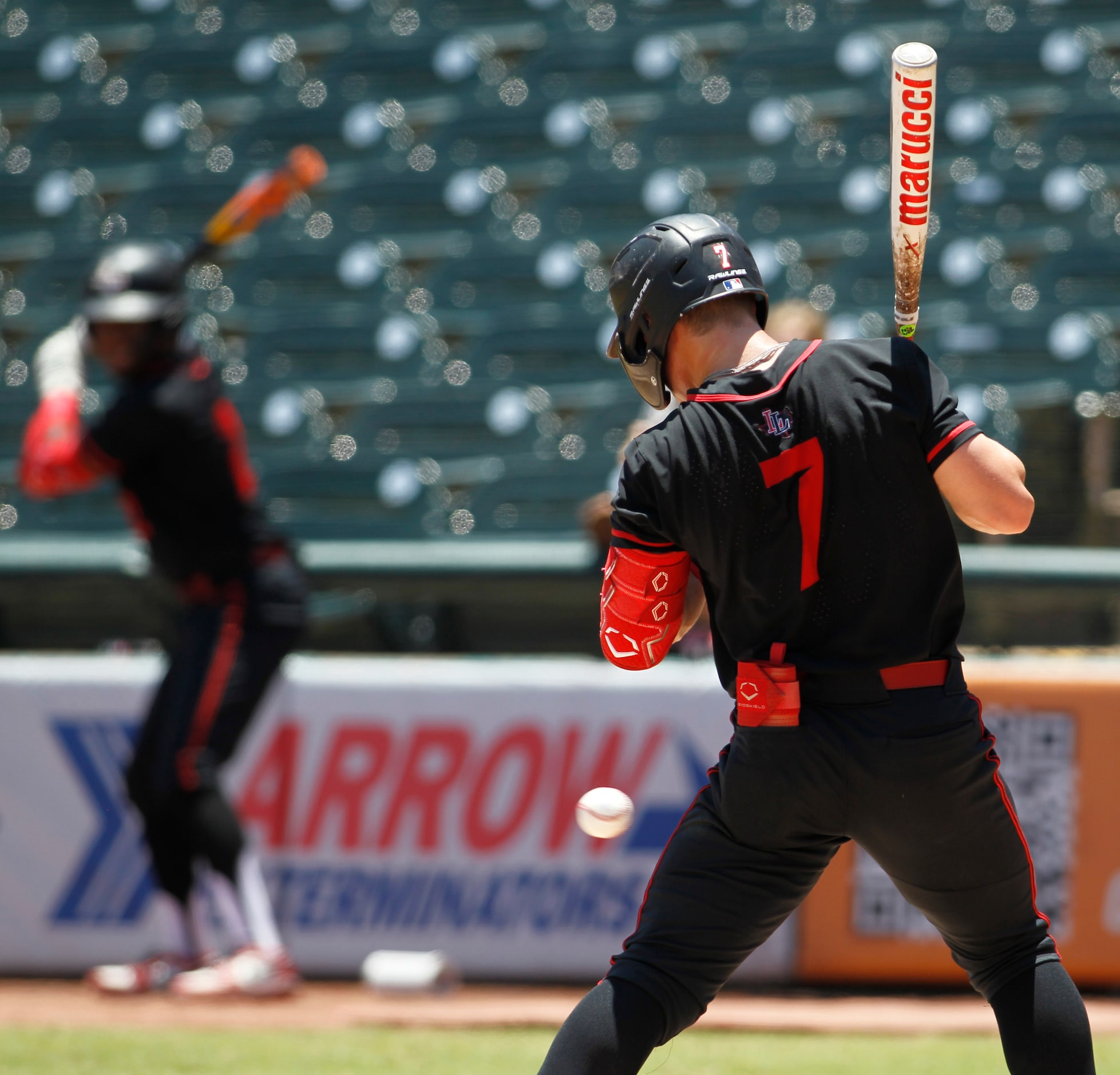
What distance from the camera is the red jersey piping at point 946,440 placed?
Answer: 2002 mm

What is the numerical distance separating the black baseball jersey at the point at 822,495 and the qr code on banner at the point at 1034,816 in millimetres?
2361

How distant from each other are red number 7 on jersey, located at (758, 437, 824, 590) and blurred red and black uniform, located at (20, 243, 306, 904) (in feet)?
8.67

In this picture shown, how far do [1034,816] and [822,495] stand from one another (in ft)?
8.47

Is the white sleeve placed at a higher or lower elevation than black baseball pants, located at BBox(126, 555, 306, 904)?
higher

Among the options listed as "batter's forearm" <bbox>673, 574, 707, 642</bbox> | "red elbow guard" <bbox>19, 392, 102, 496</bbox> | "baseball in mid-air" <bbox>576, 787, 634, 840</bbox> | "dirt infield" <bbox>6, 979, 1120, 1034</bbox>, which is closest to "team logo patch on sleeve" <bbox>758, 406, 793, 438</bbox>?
"batter's forearm" <bbox>673, 574, 707, 642</bbox>

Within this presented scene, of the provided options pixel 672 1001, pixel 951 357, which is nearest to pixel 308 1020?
pixel 672 1001

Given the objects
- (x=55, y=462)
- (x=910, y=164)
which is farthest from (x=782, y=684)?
(x=55, y=462)

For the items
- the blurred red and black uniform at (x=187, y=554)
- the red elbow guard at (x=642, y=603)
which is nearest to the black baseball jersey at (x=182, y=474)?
the blurred red and black uniform at (x=187, y=554)

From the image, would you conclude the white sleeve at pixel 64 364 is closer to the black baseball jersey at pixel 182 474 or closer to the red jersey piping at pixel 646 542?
the black baseball jersey at pixel 182 474

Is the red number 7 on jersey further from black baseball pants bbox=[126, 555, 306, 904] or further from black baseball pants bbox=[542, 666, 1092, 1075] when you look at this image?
black baseball pants bbox=[126, 555, 306, 904]

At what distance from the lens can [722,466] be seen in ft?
6.73

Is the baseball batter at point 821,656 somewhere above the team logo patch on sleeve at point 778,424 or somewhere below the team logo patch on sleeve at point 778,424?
below

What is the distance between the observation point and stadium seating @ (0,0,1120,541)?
712cm

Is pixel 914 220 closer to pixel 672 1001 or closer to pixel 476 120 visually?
pixel 672 1001
